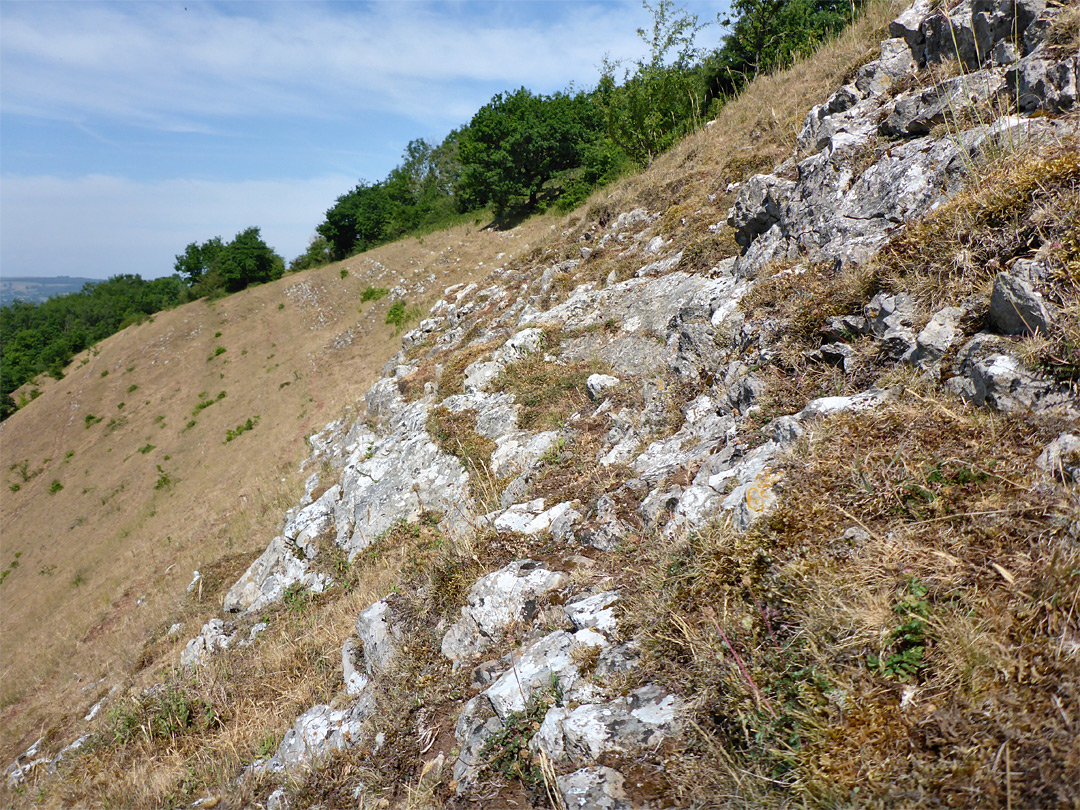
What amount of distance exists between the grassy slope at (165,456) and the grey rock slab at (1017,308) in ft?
39.7

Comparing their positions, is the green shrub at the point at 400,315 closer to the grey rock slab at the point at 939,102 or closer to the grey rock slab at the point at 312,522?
the grey rock slab at the point at 312,522

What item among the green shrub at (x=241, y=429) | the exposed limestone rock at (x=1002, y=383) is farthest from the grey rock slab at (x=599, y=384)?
the green shrub at (x=241, y=429)

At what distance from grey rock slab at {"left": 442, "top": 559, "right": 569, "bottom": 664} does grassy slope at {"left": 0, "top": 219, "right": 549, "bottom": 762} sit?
8240 millimetres

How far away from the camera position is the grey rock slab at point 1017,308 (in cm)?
292

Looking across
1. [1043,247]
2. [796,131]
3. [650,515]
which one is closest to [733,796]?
[650,515]

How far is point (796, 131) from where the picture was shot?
32.1 ft

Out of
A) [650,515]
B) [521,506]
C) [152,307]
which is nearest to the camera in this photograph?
[650,515]

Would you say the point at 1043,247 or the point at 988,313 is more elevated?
the point at 1043,247

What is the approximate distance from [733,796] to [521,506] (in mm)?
3563

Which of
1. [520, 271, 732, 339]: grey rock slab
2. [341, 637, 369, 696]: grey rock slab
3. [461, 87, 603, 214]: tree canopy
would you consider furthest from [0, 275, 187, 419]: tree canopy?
[341, 637, 369, 696]: grey rock slab

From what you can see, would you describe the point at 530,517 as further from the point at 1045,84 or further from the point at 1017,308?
the point at 1045,84

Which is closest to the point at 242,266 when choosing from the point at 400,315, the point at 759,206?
the point at 400,315

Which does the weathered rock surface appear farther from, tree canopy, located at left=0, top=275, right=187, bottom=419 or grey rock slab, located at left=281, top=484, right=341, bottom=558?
tree canopy, located at left=0, top=275, right=187, bottom=419

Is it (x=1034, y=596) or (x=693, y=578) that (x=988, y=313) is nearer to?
(x=1034, y=596)
